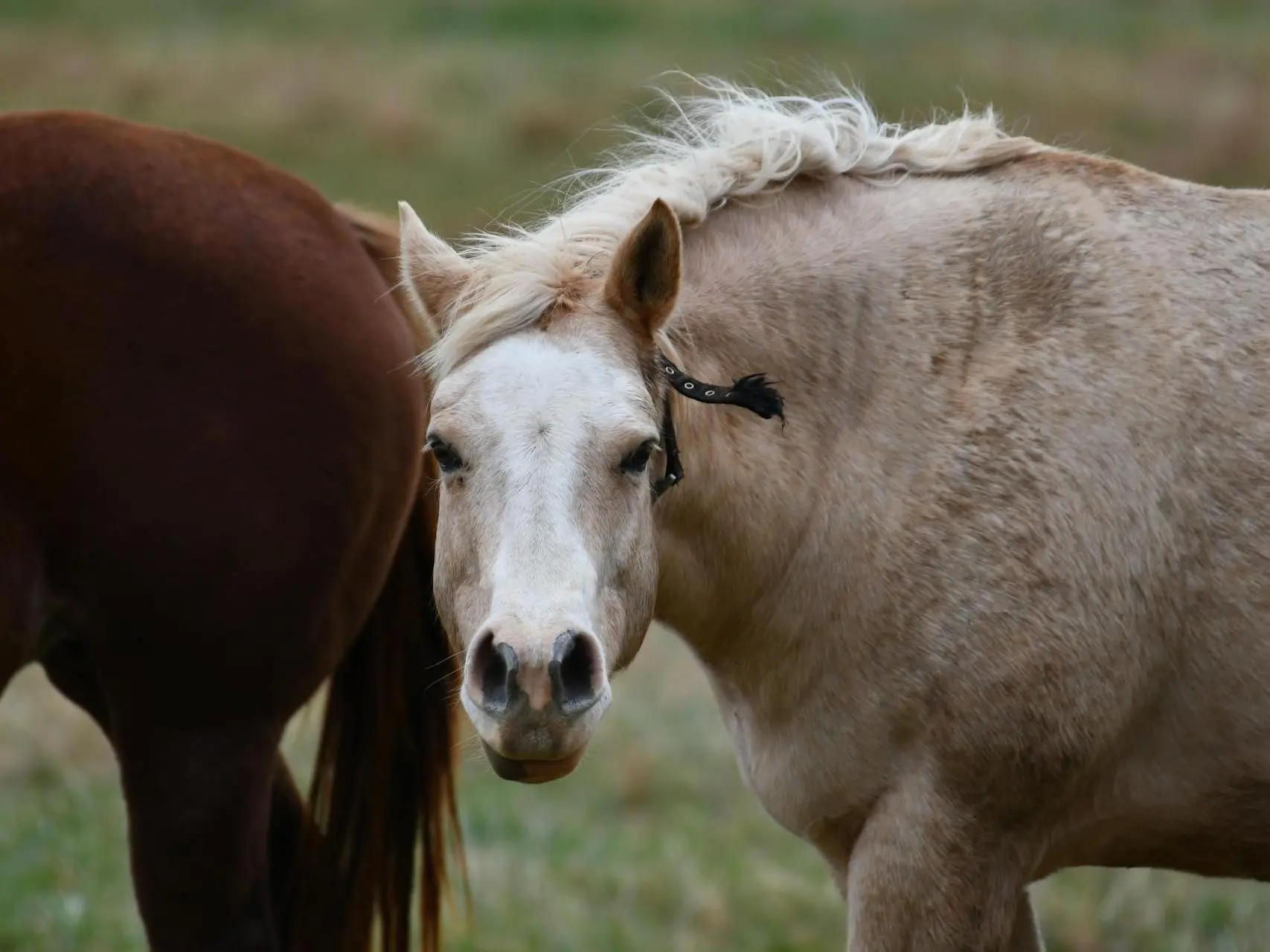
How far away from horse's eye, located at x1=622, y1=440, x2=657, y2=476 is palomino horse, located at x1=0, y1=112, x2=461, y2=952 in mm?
772

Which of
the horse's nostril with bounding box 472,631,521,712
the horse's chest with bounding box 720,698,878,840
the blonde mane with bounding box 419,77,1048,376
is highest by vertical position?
the blonde mane with bounding box 419,77,1048,376

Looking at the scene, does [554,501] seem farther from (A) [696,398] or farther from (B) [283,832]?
(B) [283,832]

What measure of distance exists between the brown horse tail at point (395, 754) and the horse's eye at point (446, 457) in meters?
1.08

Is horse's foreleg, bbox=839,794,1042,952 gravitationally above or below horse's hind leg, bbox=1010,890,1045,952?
above

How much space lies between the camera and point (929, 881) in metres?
2.80

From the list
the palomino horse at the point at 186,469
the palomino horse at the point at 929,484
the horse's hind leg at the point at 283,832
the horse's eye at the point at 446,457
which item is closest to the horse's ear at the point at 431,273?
the palomino horse at the point at 929,484

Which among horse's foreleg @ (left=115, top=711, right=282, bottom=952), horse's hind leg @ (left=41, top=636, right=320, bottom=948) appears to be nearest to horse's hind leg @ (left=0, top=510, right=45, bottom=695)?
horse's foreleg @ (left=115, top=711, right=282, bottom=952)

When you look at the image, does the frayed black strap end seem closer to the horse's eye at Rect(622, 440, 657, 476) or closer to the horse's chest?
the horse's eye at Rect(622, 440, 657, 476)

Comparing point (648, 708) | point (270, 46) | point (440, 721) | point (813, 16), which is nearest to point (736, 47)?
point (813, 16)

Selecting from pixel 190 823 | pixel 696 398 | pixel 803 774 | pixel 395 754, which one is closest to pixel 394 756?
pixel 395 754

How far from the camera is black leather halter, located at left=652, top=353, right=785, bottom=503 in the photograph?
2742mm

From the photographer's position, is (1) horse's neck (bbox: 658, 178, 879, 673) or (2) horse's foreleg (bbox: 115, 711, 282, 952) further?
(2) horse's foreleg (bbox: 115, 711, 282, 952)

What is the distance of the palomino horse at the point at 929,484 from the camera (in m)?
2.79

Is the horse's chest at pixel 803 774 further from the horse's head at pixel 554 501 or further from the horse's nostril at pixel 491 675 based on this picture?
the horse's nostril at pixel 491 675
